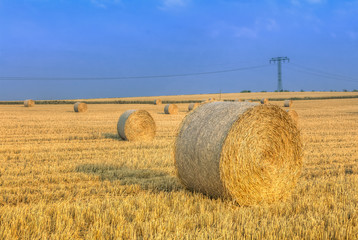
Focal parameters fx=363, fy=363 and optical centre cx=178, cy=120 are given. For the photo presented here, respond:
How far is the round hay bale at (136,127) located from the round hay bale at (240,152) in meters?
7.41

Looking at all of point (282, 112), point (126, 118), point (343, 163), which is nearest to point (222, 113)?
point (282, 112)

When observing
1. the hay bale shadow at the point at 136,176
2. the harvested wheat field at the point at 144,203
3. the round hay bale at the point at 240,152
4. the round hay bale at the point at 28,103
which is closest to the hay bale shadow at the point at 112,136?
the harvested wheat field at the point at 144,203

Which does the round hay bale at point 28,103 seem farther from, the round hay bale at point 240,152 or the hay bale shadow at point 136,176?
the round hay bale at point 240,152

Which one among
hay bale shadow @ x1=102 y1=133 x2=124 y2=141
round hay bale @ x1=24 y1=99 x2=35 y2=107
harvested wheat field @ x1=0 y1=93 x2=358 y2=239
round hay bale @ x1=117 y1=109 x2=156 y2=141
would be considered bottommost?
harvested wheat field @ x1=0 y1=93 x2=358 y2=239

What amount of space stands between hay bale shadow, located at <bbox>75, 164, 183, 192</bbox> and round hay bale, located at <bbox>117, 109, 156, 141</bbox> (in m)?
5.35

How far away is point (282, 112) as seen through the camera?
21.7 feet

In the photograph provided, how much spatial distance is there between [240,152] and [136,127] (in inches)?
337

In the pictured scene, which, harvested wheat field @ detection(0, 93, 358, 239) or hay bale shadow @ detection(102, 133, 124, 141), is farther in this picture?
hay bale shadow @ detection(102, 133, 124, 141)

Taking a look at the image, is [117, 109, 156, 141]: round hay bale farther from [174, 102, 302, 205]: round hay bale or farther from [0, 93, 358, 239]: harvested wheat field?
[174, 102, 302, 205]: round hay bale

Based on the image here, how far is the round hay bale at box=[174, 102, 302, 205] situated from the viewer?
19.4 ft

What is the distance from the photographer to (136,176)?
25.1ft

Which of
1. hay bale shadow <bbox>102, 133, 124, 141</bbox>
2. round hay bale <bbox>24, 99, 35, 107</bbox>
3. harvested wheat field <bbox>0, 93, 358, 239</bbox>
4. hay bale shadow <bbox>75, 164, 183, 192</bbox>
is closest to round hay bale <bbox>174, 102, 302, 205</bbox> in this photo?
harvested wheat field <bbox>0, 93, 358, 239</bbox>

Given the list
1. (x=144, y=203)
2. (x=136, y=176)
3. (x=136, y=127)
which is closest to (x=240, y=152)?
(x=144, y=203)

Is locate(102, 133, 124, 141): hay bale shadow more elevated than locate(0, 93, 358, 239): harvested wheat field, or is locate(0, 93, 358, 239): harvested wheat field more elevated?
locate(102, 133, 124, 141): hay bale shadow
